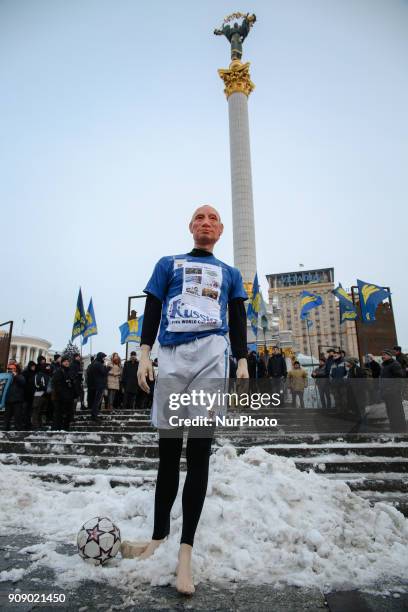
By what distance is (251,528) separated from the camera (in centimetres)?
261

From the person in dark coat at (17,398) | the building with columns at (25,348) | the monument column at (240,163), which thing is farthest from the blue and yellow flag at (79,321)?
the building with columns at (25,348)

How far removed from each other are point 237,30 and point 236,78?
350 inches

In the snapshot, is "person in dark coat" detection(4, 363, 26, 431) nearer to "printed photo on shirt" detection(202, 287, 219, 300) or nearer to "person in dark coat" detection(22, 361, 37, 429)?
"person in dark coat" detection(22, 361, 37, 429)

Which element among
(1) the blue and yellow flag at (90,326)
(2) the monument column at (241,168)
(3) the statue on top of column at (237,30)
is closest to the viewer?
(1) the blue and yellow flag at (90,326)

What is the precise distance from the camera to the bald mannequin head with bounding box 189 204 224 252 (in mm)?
2830

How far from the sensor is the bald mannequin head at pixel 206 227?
9.29ft

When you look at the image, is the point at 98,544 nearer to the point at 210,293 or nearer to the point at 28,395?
the point at 210,293

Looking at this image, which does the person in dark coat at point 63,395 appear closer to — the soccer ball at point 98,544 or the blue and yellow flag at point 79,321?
the soccer ball at point 98,544

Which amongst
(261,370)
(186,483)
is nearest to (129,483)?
(186,483)

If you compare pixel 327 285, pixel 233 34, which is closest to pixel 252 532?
pixel 233 34

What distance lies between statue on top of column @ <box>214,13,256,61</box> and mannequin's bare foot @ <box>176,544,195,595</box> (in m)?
49.3

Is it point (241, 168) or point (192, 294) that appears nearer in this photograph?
point (192, 294)

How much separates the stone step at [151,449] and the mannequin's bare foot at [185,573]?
310 centimetres

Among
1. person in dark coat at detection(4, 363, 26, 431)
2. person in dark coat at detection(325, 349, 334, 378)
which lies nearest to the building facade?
person in dark coat at detection(325, 349, 334, 378)
